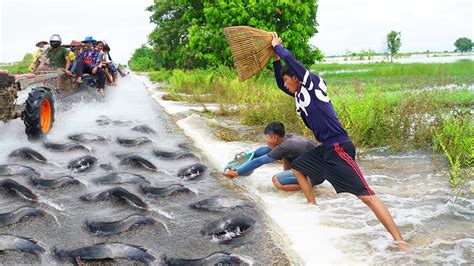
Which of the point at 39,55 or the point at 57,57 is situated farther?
the point at 39,55

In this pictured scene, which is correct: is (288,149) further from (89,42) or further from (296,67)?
(89,42)

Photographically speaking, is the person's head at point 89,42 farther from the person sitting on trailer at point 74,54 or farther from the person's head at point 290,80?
the person's head at point 290,80

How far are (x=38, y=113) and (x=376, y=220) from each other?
197 inches

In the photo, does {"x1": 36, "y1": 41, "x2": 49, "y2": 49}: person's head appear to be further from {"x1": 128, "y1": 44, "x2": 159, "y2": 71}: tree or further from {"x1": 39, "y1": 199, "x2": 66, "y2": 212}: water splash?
{"x1": 128, "y1": 44, "x2": 159, "y2": 71}: tree

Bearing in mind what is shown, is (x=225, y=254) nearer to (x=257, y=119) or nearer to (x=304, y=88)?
(x=304, y=88)

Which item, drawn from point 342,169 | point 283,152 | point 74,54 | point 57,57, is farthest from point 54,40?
point 342,169

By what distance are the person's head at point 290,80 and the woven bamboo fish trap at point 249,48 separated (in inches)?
9.1

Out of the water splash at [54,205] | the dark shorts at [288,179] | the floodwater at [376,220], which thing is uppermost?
the water splash at [54,205]

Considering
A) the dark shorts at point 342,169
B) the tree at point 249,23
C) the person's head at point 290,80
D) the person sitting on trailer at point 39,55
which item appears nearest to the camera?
the dark shorts at point 342,169

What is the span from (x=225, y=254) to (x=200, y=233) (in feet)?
1.70

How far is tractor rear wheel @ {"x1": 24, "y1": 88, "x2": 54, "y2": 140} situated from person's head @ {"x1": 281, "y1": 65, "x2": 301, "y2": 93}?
13.9 ft

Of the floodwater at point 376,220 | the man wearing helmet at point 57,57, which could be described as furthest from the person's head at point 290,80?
the man wearing helmet at point 57,57

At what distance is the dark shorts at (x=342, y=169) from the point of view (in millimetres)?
3756

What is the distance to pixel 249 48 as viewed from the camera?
4.29 m
